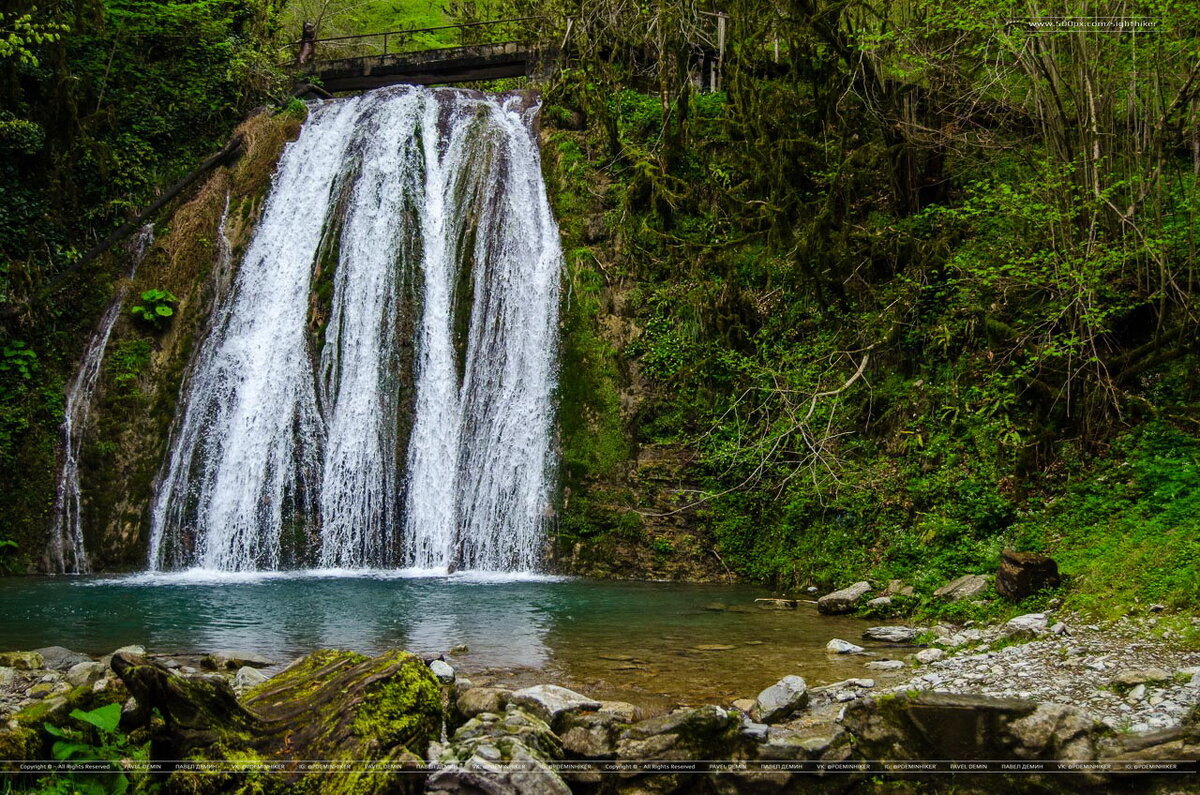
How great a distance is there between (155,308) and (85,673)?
10151 mm

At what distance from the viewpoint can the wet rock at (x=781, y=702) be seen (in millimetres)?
4793

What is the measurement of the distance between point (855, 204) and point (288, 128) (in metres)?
11.4

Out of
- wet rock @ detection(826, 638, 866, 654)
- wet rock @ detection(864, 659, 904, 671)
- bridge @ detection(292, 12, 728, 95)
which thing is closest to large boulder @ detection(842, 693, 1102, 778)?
wet rock @ detection(864, 659, 904, 671)

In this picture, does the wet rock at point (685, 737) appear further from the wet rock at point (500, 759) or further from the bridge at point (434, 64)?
the bridge at point (434, 64)

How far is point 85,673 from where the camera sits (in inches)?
225

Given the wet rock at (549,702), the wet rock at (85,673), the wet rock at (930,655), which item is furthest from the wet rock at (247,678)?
the wet rock at (930,655)

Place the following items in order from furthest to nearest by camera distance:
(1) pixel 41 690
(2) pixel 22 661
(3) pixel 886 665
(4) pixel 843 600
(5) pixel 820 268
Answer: (5) pixel 820 268 < (4) pixel 843 600 < (3) pixel 886 665 < (2) pixel 22 661 < (1) pixel 41 690

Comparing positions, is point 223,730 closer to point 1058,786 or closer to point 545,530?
point 1058,786

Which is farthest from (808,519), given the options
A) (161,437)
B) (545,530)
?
(161,437)

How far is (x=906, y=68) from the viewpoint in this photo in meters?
10.8

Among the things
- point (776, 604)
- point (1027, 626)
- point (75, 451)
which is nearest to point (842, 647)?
point (1027, 626)

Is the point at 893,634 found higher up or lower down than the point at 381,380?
lower down

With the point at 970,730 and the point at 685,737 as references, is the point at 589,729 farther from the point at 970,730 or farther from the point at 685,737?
the point at 970,730

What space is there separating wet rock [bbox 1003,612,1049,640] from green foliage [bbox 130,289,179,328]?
13.0 m
